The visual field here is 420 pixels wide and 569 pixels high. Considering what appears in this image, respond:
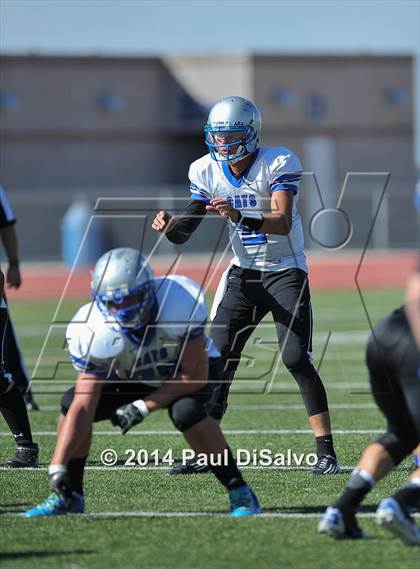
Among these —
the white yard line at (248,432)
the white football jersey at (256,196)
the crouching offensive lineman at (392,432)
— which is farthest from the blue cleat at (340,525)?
the white yard line at (248,432)

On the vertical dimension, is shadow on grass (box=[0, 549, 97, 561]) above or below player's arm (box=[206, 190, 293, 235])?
below

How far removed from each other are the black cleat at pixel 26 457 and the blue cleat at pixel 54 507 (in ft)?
4.43

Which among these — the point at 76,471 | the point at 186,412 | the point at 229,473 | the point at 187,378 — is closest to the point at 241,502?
the point at 229,473

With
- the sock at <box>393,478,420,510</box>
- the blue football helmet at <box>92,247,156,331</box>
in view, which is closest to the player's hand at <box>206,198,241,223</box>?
the blue football helmet at <box>92,247,156,331</box>

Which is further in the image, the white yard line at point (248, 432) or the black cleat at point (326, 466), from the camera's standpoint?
the white yard line at point (248, 432)

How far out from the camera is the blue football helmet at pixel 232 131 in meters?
6.53

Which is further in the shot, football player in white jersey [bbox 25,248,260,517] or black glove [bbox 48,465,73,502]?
black glove [bbox 48,465,73,502]

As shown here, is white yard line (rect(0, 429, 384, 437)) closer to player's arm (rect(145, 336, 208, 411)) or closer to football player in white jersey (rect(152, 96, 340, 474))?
football player in white jersey (rect(152, 96, 340, 474))

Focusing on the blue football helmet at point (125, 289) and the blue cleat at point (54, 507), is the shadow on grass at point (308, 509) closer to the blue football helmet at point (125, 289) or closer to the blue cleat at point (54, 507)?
the blue cleat at point (54, 507)

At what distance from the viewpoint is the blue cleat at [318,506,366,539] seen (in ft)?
16.4

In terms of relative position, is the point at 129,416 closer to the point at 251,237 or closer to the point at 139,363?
the point at 139,363

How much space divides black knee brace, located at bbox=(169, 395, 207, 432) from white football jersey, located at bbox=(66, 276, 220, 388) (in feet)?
0.53

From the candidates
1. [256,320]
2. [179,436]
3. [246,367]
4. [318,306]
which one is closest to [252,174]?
[256,320]

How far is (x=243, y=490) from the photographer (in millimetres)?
5469
